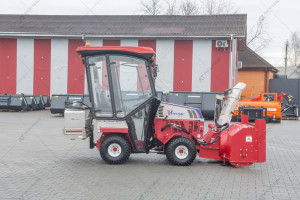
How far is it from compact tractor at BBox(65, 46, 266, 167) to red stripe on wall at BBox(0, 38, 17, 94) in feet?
71.7

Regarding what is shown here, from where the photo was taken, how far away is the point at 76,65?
29906 mm

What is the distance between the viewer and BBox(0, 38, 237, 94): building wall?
2850 cm

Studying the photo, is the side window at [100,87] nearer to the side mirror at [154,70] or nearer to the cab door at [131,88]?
the cab door at [131,88]

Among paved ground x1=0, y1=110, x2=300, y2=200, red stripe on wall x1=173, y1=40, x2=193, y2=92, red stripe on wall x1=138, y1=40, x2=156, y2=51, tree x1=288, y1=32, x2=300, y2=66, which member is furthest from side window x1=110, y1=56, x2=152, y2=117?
tree x1=288, y1=32, x2=300, y2=66

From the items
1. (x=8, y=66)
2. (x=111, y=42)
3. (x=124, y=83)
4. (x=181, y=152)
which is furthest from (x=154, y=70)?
(x=8, y=66)

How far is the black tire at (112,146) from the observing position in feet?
31.7

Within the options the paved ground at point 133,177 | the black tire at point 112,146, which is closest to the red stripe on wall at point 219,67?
the paved ground at point 133,177

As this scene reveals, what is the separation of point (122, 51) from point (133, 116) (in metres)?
1.42

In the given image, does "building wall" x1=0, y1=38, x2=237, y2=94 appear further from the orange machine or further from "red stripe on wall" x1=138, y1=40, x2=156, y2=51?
the orange machine

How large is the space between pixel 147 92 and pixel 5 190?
3684mm

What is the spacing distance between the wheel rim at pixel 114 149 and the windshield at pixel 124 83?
652 millimetres

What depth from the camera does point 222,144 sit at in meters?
9.64

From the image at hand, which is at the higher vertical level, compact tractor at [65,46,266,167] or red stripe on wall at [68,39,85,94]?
red stripe on wall at [68,39,85,94]

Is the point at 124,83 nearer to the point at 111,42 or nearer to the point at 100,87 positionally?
the point at 100,87
